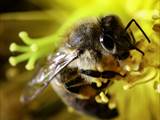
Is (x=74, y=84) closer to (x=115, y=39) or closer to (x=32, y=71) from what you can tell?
(x=115, y=39)

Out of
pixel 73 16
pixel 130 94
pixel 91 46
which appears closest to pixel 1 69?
pixel 73 16

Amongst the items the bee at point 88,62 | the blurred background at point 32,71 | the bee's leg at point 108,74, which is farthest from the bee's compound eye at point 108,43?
the blurred background at point 32,71

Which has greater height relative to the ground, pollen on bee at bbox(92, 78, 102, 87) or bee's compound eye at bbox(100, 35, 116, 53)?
bee's compound eye at bbox(100, 35, 116, 53)

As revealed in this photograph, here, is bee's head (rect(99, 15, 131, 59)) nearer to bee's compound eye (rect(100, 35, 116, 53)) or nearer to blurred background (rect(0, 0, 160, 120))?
bee's compound eye (rect(100, 35, 116, 53))

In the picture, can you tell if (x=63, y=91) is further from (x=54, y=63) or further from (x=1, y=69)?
(x=1, y=69)

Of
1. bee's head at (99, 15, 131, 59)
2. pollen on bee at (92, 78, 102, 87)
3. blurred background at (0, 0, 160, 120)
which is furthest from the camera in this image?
blurred background at (0, 0, 160, 120)

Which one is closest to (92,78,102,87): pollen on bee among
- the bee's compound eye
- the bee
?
the bee

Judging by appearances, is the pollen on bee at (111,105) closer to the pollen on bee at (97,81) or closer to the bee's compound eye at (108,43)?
the pollen on bee at (97,81)

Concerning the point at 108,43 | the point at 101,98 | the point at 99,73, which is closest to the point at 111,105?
the point at 101,98
